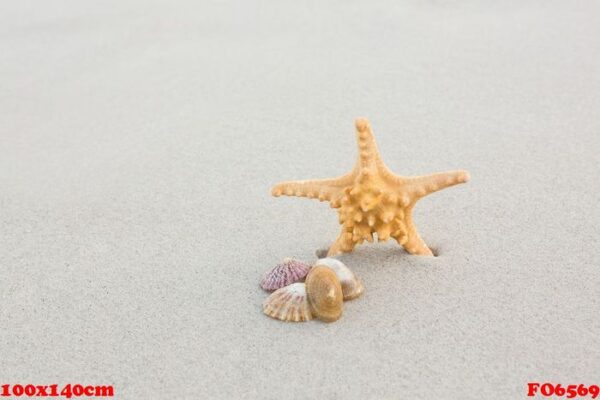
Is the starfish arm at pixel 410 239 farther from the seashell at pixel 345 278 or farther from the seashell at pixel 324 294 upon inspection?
the seashell at pixel 324 294

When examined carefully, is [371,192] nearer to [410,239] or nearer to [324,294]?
[410,239]

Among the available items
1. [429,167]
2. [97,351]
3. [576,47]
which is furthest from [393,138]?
[97,351]

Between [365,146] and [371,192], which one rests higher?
[365,146]

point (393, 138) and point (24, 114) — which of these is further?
point (24, 114)

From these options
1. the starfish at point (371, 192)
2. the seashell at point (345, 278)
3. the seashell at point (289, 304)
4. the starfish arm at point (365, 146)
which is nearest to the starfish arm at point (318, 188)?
the starfish at point (371, 192)

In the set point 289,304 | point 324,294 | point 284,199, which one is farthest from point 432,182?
point 284,199

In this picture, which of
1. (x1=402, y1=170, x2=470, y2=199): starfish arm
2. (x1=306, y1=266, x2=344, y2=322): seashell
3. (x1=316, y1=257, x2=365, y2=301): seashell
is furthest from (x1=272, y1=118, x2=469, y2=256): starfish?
(x1=306, y1=266, x2=344, y2=322): seashell

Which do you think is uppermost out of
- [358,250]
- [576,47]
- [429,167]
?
[576,47]

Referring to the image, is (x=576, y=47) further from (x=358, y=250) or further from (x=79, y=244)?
Answer: (x=79, y=244)
